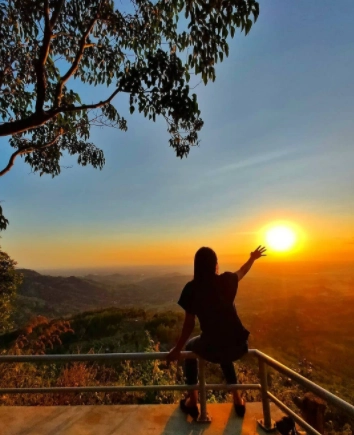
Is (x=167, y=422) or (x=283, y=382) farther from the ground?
(x=167, y=422)

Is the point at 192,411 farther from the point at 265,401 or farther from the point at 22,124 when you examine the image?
the point at 22,124

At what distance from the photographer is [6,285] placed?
43.8ft

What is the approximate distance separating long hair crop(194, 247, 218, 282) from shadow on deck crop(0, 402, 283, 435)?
143 centimetres

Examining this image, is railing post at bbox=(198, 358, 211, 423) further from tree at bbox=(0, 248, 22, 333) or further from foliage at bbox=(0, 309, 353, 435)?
tree at bbox=(0, 248, 22, 333)

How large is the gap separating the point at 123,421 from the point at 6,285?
38.1 feet

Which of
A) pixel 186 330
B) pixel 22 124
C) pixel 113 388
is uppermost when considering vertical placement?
pixel 22 124

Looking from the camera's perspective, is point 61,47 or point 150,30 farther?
point 61,47

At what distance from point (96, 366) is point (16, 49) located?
18.8 feet

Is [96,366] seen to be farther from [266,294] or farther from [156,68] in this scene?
[266,294]

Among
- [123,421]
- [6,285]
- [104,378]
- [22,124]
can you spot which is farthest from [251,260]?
[6,285]

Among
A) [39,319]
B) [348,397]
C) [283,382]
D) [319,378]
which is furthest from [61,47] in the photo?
[319,378]

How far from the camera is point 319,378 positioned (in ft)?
36.3

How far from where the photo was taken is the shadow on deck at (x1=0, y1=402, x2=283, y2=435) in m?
3.22

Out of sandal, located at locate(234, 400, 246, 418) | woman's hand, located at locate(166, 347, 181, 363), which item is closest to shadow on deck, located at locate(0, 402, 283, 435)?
sandal, located at locate(234, 400, 246, 418)
